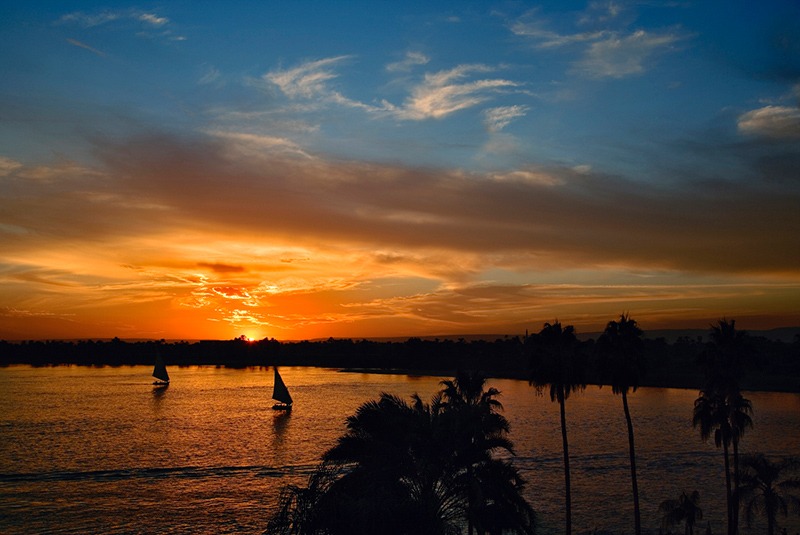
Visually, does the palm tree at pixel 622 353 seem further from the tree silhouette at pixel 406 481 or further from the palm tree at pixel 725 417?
the tree silhouette at pixel 406 481

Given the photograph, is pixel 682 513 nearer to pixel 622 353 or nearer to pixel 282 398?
pixel 622 353

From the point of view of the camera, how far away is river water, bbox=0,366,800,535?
59.2 m

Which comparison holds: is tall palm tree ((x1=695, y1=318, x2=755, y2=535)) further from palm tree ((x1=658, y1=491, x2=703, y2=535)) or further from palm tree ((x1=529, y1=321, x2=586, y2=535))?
palm tree ((x1=529, y1=321, x2=586, y2=535))

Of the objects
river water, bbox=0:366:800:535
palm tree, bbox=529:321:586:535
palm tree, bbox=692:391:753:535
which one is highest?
palm tree, bbox=529:321:586:535

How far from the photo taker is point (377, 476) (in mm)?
24875

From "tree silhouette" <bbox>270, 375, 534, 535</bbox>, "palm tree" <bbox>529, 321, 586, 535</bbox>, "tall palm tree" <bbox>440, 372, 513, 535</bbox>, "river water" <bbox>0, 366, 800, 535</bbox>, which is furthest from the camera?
"river water" <bbox>0, 366, 800, 535</bbox>

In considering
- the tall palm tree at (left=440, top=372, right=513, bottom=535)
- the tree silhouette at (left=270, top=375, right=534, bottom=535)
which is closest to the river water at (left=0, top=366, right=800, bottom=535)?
the tall palm tree at (left=440, top=372, right=513, bottom=535)

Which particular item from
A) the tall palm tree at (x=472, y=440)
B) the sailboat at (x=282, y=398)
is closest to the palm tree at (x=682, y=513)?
the tall palm tree at (x=472, y=440)

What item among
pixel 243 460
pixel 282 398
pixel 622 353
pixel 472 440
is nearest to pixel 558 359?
pixel 622 353

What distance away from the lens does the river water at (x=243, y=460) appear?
194 ft

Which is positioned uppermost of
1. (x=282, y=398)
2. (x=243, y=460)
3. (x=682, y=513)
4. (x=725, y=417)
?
(x=725, y=417)

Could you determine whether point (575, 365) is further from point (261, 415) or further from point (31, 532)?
point (261, 415)

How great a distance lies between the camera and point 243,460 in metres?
87.2

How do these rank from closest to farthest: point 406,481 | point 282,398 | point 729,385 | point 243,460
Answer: point 406,481 → point 729,385 → point 243,460 → point 282,398
